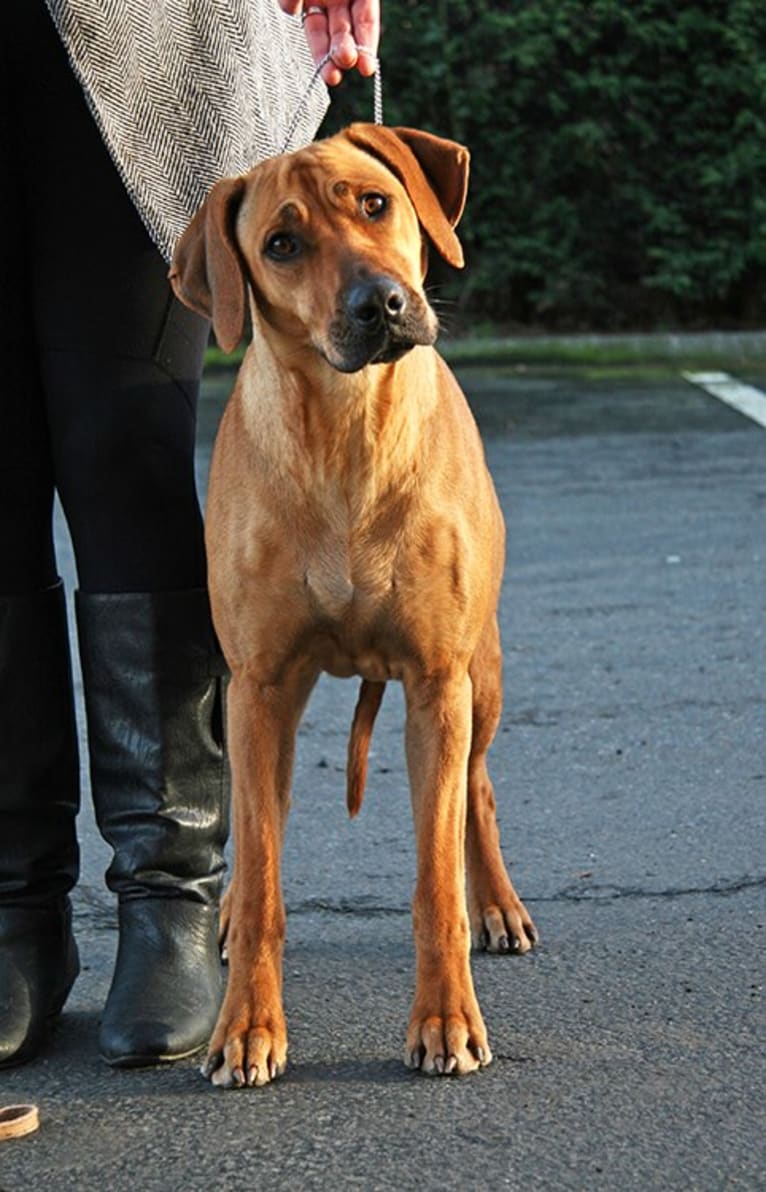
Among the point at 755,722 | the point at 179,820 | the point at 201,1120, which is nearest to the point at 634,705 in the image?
the point at 755,722

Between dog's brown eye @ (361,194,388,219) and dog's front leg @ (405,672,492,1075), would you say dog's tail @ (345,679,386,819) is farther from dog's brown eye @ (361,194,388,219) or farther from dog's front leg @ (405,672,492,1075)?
dog's brown eye @ (361,194,388,219)

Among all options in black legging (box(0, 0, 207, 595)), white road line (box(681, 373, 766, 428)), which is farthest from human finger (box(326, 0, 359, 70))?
white road line (box(681, 373, 766, 428))

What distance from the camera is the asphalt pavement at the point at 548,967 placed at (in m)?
2.79

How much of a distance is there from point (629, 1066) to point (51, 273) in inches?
57.8

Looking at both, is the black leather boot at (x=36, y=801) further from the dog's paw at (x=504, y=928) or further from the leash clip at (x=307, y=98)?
the leash clip at (x=307, y=98)

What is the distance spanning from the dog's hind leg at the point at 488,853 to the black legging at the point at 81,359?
0.53 meters

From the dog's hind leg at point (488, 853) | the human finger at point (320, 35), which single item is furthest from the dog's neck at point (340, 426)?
the human finger at point (320, 35)

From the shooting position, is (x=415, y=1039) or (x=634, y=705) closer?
(x=415, y=1039)

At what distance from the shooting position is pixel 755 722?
5105 mm

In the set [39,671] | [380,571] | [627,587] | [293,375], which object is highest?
[293,375]

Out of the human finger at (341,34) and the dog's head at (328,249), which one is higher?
the human finger at (341,34)

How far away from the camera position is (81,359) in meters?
3.30

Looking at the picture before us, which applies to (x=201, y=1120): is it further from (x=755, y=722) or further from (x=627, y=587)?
(x=627, y=587)

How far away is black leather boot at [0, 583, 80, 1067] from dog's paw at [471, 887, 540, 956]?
0.69 metres
